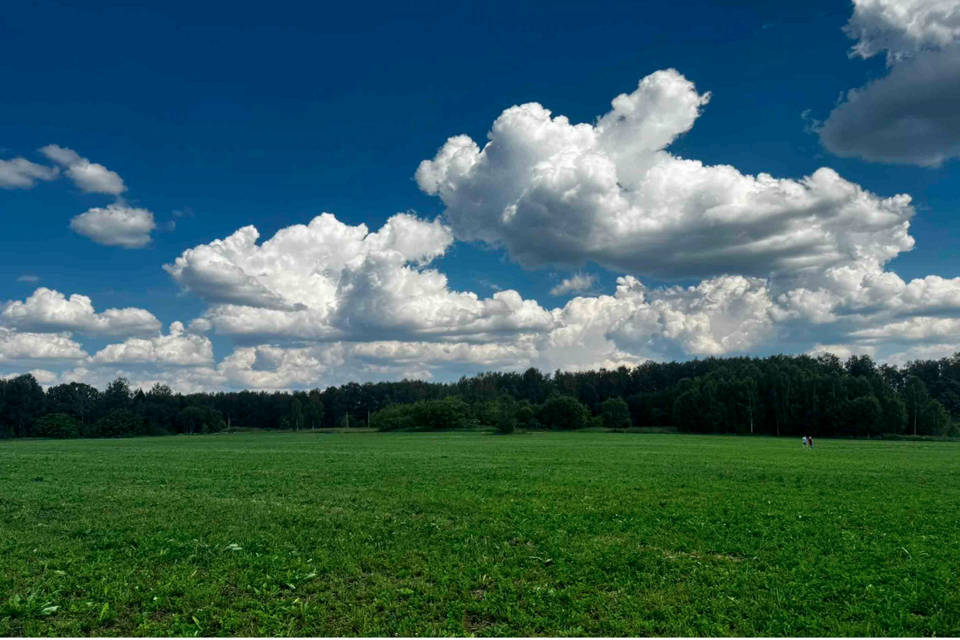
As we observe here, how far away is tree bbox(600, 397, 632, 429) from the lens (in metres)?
142

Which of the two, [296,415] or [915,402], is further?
[296,415]

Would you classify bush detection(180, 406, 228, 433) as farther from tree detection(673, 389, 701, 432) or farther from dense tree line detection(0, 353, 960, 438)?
tree detection(673, 389, 701, 432)

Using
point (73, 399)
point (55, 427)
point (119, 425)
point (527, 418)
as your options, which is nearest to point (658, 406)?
point (527, 418)

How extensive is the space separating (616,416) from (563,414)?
1609 cm

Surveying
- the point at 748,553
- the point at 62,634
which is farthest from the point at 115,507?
the point at 748,553

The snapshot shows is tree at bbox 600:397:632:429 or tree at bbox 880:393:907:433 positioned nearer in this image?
tree at bbox 880:393:907:433

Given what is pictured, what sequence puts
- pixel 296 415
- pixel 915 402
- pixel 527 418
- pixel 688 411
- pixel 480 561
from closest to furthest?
pixel 480 561 → pixel 915 402 → pixel 688 411 → pixel 527 418 → pixel 296 415

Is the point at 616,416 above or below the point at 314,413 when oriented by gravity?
above

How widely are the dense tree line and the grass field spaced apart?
308ft

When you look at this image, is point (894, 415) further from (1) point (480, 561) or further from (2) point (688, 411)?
(1) point (480, 561)

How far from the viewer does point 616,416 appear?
143000 mm

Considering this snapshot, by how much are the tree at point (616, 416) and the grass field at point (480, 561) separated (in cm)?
11951

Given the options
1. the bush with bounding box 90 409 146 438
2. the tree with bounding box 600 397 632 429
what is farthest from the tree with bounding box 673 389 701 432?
the bush with bounding box 90 409 146 438

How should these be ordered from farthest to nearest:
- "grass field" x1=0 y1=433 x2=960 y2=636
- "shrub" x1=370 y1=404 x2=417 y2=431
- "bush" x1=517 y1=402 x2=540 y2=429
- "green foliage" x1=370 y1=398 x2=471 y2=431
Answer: "shrub" x1=370 y1=404 x2=417 y2=431 → "green foliage" x1=370 y1=398 x2=471 y2=431 → "bush" x1=517 y1=402 x2=540 y2=429 → "grass field" x1=0 y1=433 x2=960 y2=636
